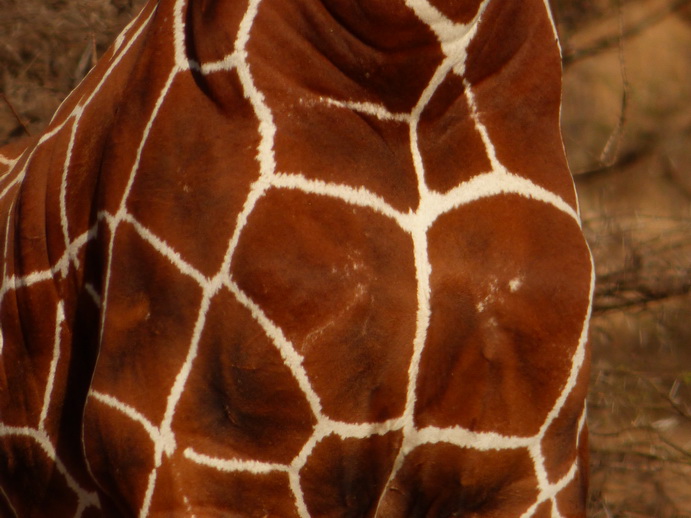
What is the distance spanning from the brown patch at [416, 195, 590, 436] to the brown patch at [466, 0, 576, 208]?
0.15 feet

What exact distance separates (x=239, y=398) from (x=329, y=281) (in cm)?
15

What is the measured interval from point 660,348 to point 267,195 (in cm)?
254

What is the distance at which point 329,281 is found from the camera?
83 cm

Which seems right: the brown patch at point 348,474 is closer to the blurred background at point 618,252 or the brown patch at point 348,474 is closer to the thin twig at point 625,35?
the blurred background at point 618,252

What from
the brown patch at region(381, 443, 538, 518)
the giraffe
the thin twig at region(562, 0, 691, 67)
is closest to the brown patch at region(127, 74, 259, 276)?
the giraffe

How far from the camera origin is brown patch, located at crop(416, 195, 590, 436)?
87 cm

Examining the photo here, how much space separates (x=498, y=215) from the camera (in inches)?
34.6

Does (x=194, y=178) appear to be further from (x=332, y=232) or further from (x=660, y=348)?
(x=660, y=348)

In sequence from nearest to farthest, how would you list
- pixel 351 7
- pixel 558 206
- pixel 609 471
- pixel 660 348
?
pixel 351 7, pixel 558 206, pixel 609 471, pixel 660 348

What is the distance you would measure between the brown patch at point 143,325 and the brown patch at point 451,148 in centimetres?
27

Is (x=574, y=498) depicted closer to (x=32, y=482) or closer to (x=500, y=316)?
(x=500, y=316)

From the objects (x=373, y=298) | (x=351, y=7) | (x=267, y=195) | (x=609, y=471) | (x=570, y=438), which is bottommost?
(x=609, y=471)

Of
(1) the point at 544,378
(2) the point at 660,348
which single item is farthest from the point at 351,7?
(2) the point at 660,348

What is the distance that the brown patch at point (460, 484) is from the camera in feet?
2.94
